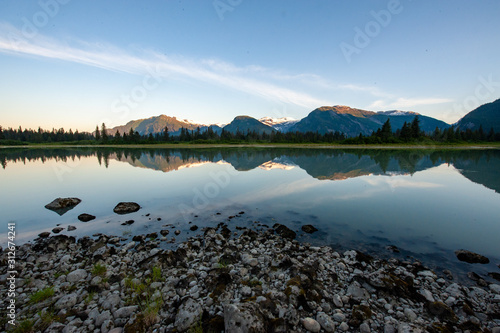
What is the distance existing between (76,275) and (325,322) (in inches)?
319

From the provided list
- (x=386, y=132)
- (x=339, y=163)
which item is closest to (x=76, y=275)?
(x=339, y=163)

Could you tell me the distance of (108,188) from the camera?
21.3 metres

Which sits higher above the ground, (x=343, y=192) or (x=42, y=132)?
(x=42, y=132)

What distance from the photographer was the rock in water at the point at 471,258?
26.4 feet

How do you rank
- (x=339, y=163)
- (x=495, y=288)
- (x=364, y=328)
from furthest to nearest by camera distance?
(x=339, y=163) < (x=495, y=288) < (x=364, y=328)

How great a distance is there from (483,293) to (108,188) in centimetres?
2647

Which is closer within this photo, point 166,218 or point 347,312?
point 347,312

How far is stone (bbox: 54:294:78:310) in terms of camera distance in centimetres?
572

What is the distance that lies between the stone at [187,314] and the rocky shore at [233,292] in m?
0.03

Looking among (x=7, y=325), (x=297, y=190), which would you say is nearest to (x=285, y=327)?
(x=7, y=325)

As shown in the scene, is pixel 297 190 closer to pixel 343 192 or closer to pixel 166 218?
pixel 343 192

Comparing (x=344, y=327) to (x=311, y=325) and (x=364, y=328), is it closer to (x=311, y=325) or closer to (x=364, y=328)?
(x=364, y=328)

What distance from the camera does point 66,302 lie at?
5836 millimetres

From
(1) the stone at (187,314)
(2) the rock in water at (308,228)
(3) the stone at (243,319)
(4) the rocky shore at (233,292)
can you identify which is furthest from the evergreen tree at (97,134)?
(3) the stone at (243,319)
